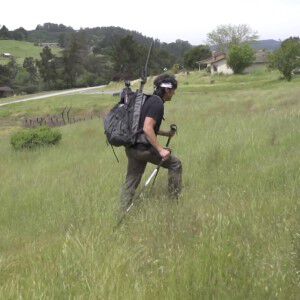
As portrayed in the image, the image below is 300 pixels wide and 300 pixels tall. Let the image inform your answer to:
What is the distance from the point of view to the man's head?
628 cm

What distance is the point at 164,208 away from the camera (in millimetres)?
5586

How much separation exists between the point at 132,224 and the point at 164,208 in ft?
1.57

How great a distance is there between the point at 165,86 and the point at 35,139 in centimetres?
1107

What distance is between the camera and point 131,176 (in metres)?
6.64

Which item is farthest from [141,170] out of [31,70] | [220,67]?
[31,70]

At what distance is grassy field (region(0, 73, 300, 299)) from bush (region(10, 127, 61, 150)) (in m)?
5.49

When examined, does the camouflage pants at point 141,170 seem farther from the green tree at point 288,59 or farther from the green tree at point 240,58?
the green tree at point 240,58

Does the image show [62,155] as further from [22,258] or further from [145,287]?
[145,287]

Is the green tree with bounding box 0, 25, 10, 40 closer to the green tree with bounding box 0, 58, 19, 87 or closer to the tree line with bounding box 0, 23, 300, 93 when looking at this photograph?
the tree line with bounding box 0, 23, 300, 93

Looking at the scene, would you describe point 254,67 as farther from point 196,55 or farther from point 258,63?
point 196,55

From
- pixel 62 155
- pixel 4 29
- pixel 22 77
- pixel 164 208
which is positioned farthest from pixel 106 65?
pixel 164 208

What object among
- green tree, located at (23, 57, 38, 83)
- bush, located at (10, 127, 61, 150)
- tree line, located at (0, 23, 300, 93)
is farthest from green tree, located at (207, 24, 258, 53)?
bush, located at (10, 127, 61, 150)

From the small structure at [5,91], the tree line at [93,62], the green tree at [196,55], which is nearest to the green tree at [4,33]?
the tree line at [93,62]

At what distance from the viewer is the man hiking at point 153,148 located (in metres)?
6.02
